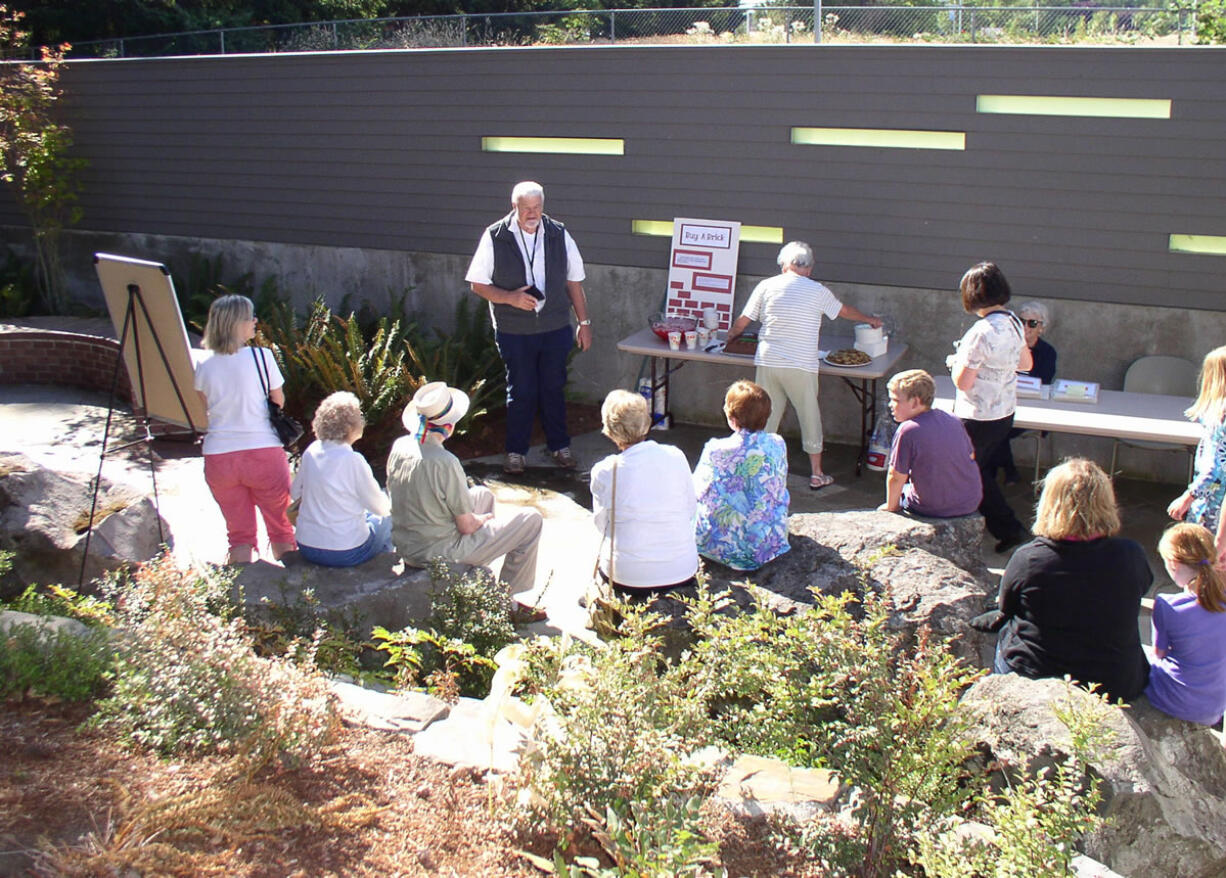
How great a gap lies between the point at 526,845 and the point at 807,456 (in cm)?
565

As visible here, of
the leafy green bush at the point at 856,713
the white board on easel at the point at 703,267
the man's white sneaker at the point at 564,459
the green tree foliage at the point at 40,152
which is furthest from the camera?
the green tree foliage at the point at 40,152

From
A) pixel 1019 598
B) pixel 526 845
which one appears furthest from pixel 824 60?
pixel 526 845

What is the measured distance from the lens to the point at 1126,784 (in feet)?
10.6

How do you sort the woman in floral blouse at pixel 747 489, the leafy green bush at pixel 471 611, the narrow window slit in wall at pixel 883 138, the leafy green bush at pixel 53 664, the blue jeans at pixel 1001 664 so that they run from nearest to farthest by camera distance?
the leafy green bush at pixel 53 664 < the blue jeans at pixel 1001 664 < the leafy green bush at pixel 471 611 < the woman in floral blouse at pixel 747 489 < the narrow window slit in wall at pixel 883 138

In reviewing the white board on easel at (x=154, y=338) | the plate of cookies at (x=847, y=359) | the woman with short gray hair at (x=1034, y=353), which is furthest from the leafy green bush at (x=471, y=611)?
the woman with short gray hair at (x=1034, y=353)

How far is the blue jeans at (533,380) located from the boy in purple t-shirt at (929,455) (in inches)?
113

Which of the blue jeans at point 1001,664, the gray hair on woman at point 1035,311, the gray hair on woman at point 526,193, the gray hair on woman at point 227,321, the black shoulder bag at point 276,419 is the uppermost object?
the gray hair on woman at point 526,193

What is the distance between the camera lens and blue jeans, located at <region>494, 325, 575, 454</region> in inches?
300

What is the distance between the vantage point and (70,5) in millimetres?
18094

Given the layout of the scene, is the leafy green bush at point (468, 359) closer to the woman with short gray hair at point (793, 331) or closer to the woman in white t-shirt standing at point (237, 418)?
the woman with short gray hair at point (793, 331)

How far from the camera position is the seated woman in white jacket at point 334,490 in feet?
16.5

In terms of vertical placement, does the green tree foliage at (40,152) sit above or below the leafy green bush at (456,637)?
above

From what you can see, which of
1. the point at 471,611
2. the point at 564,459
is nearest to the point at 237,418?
the point at 471,611

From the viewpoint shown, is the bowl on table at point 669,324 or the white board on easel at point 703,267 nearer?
the bowl on table at point 669,324
